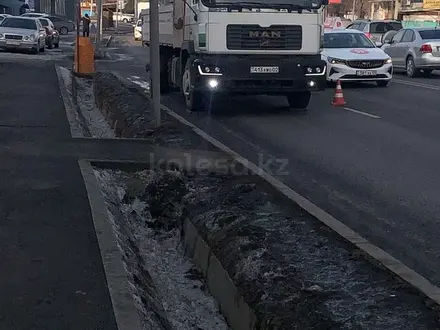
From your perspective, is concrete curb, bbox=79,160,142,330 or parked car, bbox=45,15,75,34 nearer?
concrete curb, bbox=79,160,142,330

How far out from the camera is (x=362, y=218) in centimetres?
753

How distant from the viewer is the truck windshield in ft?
46.1

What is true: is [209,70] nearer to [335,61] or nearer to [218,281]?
[335,61]

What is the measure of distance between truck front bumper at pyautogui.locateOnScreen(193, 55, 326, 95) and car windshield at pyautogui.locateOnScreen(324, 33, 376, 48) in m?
8.27

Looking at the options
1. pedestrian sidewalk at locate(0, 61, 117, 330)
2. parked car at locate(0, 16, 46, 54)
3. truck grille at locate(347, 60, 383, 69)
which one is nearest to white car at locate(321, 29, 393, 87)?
truck grille at locate(347, 60, 383, 69)

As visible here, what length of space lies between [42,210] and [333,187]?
341 cm

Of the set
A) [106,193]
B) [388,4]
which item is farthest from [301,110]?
[388,4]

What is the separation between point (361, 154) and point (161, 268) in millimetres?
4954

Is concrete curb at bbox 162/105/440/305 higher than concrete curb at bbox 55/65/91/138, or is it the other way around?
concrete curb at bbox 55/65/91/138

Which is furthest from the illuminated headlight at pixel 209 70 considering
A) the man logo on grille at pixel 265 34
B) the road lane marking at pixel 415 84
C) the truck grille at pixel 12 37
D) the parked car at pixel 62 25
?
the parked car at pixel 62 25

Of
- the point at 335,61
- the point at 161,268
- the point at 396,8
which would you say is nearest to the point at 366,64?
the point at 335,61

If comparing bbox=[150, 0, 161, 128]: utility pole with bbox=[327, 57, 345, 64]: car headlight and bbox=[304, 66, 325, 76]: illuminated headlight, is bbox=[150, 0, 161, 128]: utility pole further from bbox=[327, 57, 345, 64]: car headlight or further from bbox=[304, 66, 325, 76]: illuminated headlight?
bbox=[327, 57, 345, 64]: car headlight

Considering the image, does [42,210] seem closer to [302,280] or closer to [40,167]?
[40,167]

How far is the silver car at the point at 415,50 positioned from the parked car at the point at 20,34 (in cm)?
1556
